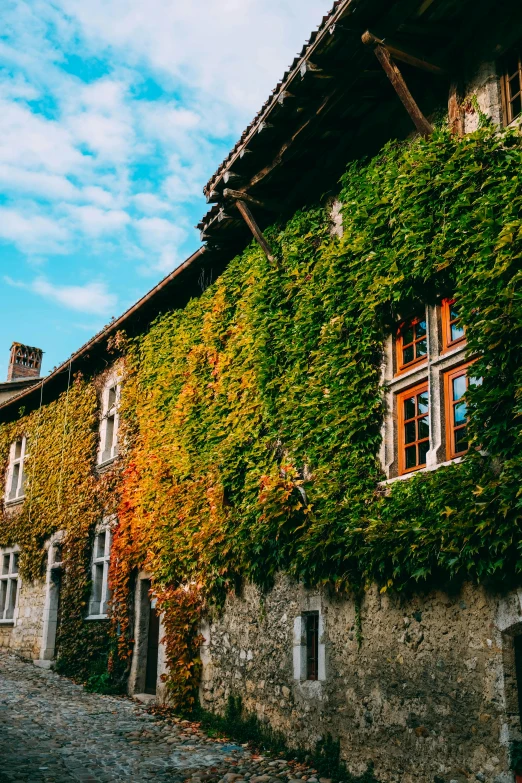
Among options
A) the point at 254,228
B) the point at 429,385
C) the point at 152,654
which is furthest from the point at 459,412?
the point at 152,654

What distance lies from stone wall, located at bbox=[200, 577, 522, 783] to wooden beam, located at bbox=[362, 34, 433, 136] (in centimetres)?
425

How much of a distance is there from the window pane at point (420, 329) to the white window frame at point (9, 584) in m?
13.1

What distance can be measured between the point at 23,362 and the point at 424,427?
19.1m

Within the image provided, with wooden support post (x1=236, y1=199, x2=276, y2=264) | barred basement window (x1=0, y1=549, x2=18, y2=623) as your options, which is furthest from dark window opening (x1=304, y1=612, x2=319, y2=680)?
barred basement window (x1=0, y1=549, x2=18, y2=623)

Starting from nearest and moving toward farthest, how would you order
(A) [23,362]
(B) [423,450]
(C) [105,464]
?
(B) [423,450]
(C) [105,464]
(A) [23,362]

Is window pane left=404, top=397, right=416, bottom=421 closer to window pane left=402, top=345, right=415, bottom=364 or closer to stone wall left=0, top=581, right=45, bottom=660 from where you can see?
window pane left=402, top=345, right=415, bottom=364

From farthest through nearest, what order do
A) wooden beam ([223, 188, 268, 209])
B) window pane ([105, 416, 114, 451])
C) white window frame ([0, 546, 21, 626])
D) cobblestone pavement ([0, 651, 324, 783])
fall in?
1. white window frame ([0, 546, 21, 626])
2. window pane ([105, 416, 114, 451])
3. wooden beam ([223, 188, 268, 209])
4. cobblestone pavement ([0, 651, 324, 783])

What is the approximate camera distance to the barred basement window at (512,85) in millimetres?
6543

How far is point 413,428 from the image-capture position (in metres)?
7.04

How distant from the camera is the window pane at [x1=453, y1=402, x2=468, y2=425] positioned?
252 inches

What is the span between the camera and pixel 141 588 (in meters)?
12.2

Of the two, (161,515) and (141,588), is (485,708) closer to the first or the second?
(161,515)

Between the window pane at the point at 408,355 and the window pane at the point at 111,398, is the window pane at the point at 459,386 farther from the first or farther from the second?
the window pane at the point at 111,398

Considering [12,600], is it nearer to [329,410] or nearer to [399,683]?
[329,410]
